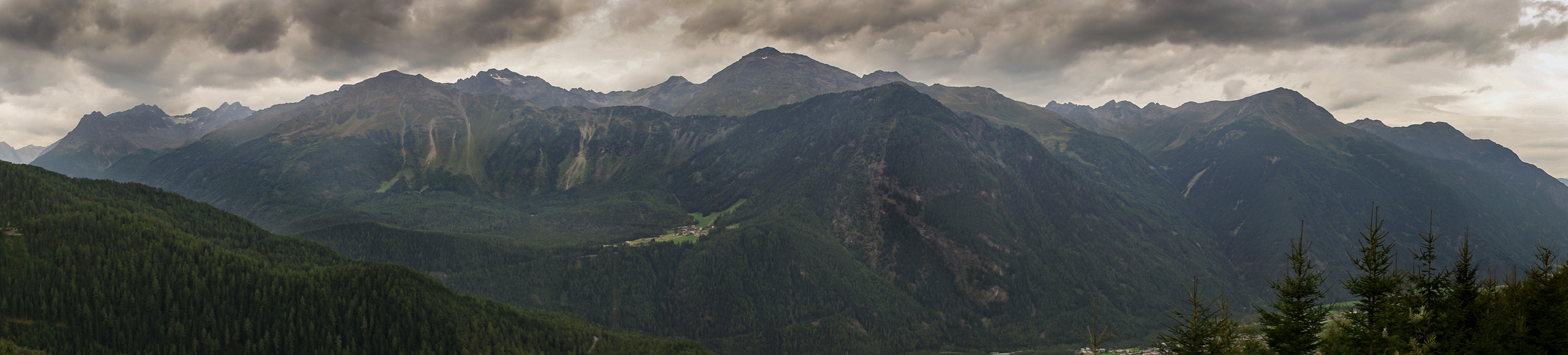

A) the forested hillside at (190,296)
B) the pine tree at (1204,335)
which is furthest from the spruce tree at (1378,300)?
the forested hillside at (190,296)

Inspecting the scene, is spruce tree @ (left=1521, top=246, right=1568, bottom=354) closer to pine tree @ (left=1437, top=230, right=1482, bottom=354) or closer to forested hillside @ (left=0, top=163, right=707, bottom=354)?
pine tree @ (left=1437, top=230, right=1482, bottom=354)

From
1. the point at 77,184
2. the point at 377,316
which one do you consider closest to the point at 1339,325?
the point at 377,316

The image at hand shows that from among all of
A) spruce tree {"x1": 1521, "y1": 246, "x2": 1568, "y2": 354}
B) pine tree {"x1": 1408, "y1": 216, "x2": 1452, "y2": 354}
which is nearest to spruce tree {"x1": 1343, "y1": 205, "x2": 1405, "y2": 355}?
pine tree {"x1": 1408, "y1": 216, "x2": 1452, "y2": 354}

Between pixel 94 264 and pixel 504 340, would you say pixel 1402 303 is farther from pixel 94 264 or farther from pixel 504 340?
pixel 94 264

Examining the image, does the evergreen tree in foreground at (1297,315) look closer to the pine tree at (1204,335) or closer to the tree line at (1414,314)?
the tree line at (1414,314)

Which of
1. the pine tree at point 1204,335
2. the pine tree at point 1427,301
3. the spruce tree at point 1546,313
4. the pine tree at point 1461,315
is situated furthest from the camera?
the pine tree at point 1204,335

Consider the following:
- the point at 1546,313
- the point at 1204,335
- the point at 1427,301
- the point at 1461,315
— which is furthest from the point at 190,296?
the point at 1546,313
